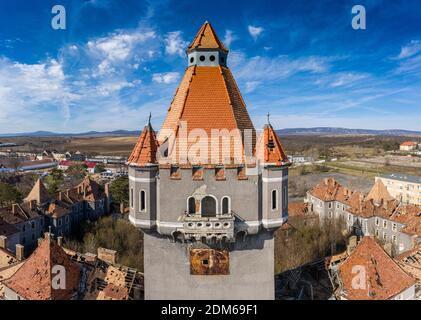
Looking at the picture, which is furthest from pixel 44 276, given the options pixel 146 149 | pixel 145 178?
pixel 146 149

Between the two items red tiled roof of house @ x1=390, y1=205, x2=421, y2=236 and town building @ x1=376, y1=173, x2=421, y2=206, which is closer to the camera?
red tiled roof of house @ x1=390, y1=205, x2=421, y2=236

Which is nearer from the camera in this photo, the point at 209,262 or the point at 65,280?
the point at 209,262

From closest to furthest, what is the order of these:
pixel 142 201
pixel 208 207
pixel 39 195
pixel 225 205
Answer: pixel 225 205
pixel 208 207
pixel 142 201
pixel 39 195

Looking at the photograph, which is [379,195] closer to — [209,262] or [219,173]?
[209,262]

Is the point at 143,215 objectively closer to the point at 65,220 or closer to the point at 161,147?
the point at 161,147

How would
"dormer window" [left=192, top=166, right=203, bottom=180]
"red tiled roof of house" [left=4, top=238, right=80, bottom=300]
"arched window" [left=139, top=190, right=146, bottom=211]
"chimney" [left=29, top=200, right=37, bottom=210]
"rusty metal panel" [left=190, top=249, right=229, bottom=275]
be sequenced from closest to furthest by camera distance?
"dormer window" [left=192, top=166, right=203, bottom=180]
"arched window" [left=139, top=190, right=146, bottom=211]
"rusty metal panel" [left=190, top=249, right=229, bottom=275]
"red tiled roof of house" [left=4, top=238, right=80, bottom=300]
"chimney" [left=29, top=200, right=37, bottom=210]

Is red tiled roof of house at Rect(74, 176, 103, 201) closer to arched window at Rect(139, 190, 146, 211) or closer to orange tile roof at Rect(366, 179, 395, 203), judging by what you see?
orange tile roof at Rect(366, 179, 395, 203)

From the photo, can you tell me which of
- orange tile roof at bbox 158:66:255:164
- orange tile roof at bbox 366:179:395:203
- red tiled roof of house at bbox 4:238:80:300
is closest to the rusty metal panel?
orange tile roof at bbox 158:66:255:164

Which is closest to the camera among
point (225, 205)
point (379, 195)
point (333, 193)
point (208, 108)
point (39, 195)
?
point (225, 205)
